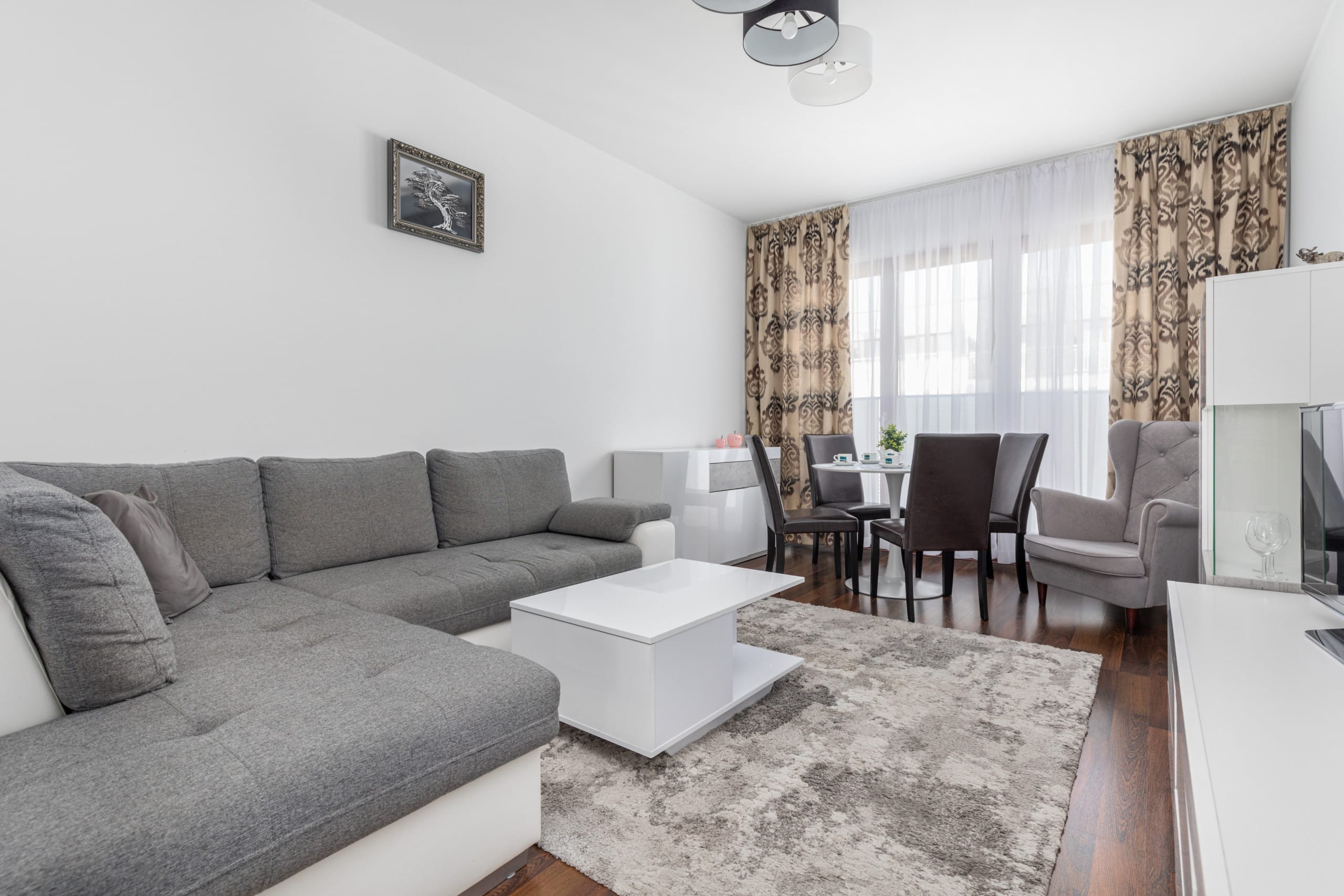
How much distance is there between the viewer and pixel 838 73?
286cm

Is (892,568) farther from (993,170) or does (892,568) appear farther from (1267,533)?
(993,170)

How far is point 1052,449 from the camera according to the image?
166 inches

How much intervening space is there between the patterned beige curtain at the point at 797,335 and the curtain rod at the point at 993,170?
0.05m

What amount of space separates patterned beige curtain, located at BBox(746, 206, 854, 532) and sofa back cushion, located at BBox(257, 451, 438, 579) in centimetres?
295

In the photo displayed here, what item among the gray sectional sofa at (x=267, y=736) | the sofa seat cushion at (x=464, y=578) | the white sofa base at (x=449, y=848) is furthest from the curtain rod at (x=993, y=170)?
the white sofa base at (x=449, y=848)

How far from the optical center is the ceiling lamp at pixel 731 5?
220cm

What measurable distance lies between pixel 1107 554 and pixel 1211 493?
0.71 metres

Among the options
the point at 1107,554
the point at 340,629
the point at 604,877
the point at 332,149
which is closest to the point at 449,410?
the point at 332,149

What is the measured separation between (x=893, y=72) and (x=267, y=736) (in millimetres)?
3655

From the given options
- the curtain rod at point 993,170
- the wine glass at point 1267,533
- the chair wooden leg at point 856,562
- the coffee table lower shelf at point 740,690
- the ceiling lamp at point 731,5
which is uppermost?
the curtain rod at point 993,170

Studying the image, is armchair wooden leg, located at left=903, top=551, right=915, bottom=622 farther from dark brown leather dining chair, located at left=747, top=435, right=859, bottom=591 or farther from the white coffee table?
the white coffee table

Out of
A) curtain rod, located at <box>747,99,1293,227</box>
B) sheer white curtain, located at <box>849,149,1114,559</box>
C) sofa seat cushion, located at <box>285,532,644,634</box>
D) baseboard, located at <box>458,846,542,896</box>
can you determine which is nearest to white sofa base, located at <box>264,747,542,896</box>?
baseboard, located at <box>458,846,542,896</box>

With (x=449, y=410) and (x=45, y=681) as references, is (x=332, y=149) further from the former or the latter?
(x=45, y=681)

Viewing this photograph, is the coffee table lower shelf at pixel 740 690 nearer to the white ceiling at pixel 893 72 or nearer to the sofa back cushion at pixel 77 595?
the sofa back cushion at pixel 77 595
